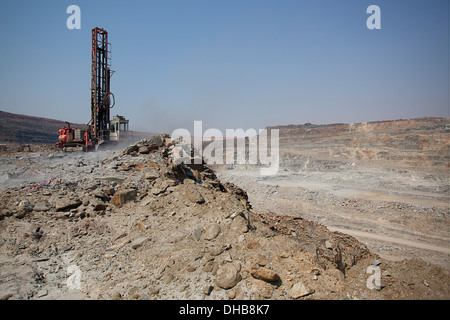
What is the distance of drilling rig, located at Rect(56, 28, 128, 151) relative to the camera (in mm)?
14164

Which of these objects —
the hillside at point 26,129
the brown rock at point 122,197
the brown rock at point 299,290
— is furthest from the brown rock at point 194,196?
the hillside at point 26,129

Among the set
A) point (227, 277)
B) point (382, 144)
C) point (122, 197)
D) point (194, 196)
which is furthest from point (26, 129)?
point (382, 144)

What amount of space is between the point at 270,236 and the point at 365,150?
2688cm

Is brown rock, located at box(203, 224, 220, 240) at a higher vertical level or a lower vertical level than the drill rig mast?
lower

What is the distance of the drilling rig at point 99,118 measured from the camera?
46.5ft

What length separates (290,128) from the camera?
4278cm

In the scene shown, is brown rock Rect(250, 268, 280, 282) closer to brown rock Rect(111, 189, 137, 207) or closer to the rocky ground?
the rocky ground

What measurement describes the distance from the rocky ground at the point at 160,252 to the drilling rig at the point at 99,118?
316 inches

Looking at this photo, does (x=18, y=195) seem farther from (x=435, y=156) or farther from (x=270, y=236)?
(x=435, y=156)

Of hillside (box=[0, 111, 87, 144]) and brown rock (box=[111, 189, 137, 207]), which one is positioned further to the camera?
hillside (box=[0, 111, 87, 144])

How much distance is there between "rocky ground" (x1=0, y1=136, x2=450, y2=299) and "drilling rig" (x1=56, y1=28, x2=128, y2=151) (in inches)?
316

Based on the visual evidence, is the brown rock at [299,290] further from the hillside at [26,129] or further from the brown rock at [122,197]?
the hillside at [26,129]

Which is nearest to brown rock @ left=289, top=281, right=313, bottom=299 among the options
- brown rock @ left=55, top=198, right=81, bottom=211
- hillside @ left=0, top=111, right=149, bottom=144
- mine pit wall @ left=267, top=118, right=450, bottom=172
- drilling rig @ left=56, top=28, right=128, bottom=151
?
brown rock @ left=55, top=198, right=81, bottom=211

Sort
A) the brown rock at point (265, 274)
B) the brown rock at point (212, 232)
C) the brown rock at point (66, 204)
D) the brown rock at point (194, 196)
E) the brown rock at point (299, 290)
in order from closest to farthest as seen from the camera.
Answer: the brown rock at point (299, 290) → the brown rock at point (265, 274) → the brown rock at point (212, 232) → the brown rock at point (194, 196) → the brown rock at point (66, 204)
